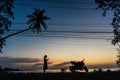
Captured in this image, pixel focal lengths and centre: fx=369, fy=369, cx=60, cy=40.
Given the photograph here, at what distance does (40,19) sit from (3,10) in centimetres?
3064

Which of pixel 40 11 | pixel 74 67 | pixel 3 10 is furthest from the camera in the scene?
pixel 40 11

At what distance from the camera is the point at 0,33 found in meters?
48.5

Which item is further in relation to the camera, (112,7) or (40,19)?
(40,19)

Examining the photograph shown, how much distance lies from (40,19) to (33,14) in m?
1.83

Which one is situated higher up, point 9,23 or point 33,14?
point 33,14

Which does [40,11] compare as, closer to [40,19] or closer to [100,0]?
[40,19]

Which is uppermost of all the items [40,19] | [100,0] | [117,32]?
[40,19]

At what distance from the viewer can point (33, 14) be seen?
78.6 meters
